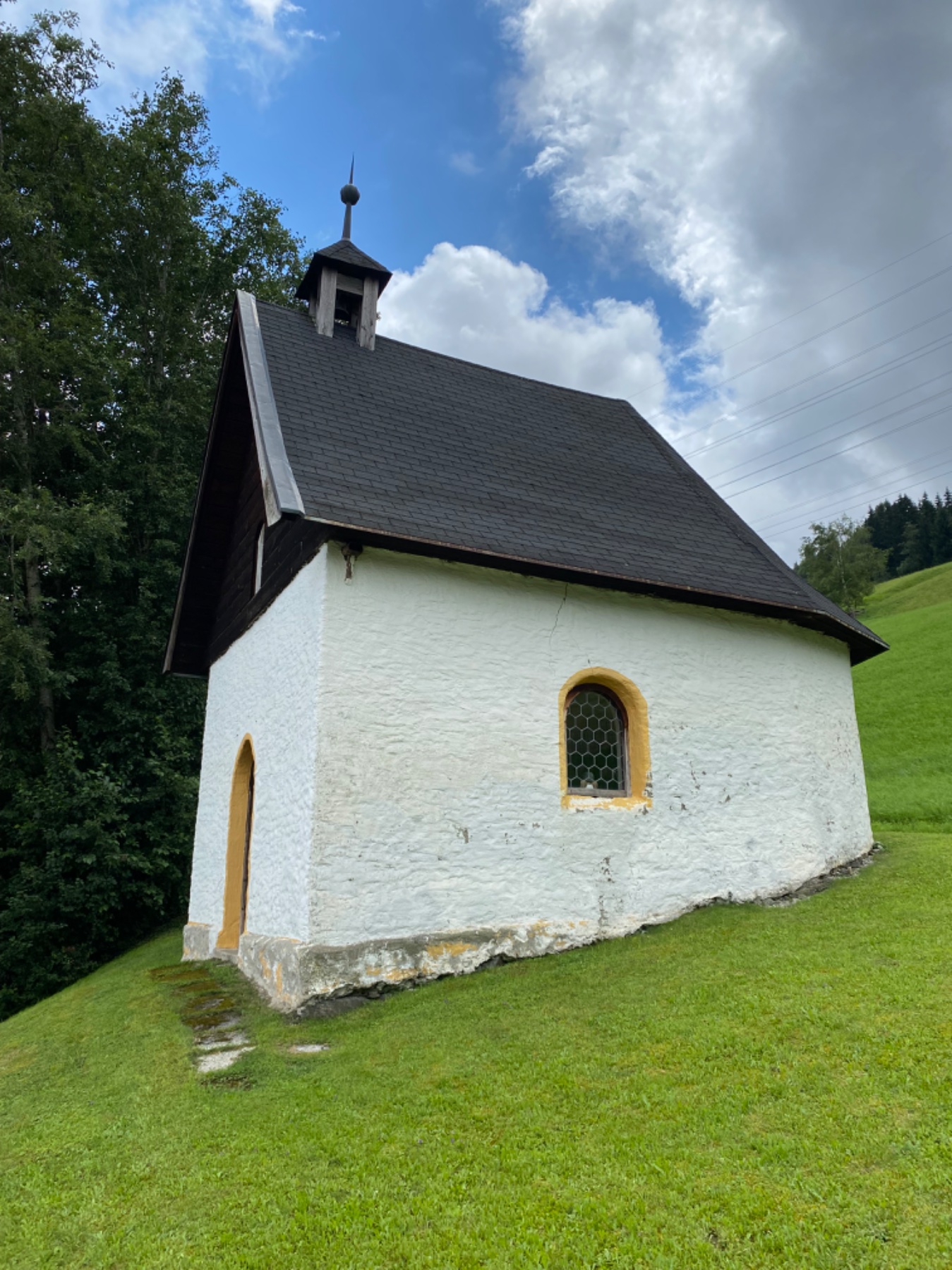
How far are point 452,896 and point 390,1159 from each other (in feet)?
11.9

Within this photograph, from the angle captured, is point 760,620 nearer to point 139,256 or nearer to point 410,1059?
point 410,1059

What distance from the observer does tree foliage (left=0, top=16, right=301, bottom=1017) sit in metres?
15.3

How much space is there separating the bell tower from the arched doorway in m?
6.40

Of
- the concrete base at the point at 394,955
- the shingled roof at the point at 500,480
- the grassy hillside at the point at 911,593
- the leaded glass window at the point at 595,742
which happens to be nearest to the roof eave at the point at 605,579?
the shingled roof at the point at 500,480

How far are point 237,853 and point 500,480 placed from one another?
611cm

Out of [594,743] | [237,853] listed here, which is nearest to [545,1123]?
[594,743]

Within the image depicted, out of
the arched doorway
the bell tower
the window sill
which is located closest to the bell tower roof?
the bell tower

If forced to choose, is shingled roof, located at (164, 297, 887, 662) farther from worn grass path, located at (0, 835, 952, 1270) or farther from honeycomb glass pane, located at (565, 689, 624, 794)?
worn grass path, located at (0, 835, 952, 1270)

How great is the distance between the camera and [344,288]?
1251 cm

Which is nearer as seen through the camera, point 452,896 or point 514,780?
point 452,896

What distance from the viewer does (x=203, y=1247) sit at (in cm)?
356

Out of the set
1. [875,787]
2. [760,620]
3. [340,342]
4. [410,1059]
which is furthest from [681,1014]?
[875,787]

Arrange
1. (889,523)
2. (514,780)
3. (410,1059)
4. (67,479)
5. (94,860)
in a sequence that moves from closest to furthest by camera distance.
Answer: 1. (410,1059)
2. (514,780)
3. (94,860)
4. (67,479)
5. (889,523)

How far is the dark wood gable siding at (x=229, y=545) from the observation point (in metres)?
10.4
